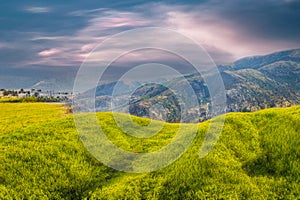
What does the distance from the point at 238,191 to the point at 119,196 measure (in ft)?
15.4

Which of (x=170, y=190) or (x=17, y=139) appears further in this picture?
(x=17, y=139)

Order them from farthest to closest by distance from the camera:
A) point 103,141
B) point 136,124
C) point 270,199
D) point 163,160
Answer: point 136,124, point 103,141, point 163,160, point 270,199

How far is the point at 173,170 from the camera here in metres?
11.0

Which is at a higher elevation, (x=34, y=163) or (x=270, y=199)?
(x=34, y=163)

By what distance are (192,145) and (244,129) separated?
132 inches

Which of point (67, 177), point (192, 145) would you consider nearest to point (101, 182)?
point (67, 177)

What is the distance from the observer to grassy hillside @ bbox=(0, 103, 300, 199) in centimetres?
1013

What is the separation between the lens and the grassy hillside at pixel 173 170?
10.1m

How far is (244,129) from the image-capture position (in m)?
13.9

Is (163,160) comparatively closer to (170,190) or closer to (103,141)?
(170,190)

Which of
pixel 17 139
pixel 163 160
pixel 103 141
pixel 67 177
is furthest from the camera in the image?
pixel 103 141

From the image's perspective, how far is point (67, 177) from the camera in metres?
11.0

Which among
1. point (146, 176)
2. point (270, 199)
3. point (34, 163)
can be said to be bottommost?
point (270, 199)

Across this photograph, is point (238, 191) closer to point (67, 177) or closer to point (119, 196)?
point (119, 196)
